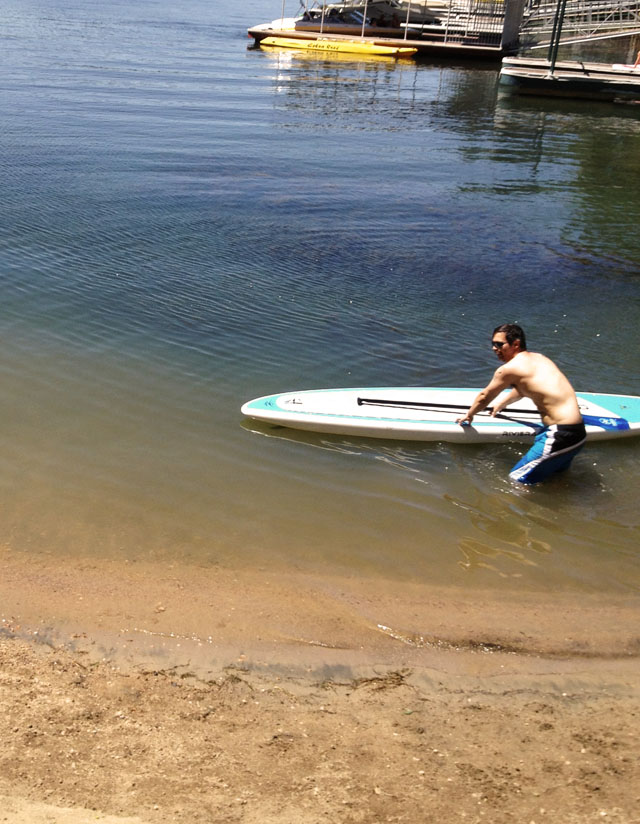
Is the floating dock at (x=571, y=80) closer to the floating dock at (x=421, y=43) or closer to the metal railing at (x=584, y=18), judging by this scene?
the metal railing at (x=584, y=18)

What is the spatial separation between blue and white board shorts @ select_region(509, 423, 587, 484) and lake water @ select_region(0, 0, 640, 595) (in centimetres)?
23

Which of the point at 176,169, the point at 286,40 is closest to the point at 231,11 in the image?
the point at 286,40

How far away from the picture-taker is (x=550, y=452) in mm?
9312

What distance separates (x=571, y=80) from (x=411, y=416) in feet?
110

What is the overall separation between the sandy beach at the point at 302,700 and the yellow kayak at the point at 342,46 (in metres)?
49.9

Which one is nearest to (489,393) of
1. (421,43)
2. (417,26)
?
(421,43)

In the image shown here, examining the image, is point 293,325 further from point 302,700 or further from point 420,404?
point 302,700

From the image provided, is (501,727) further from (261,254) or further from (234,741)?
(261,254)

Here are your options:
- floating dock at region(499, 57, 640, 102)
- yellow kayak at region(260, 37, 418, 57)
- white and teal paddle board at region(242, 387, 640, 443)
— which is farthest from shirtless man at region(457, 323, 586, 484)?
yellow kayak at region(260, 37, 418, 57)

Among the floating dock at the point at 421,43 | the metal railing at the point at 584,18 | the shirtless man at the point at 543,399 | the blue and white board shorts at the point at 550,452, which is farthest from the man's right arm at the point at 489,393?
the floating dock at the point at 421,43

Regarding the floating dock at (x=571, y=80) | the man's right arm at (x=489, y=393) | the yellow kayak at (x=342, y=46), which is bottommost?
the man's right arm at (x=489, y=393)

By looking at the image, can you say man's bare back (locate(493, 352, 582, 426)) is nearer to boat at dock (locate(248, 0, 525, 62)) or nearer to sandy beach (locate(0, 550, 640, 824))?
sandy beach (locate(0, 550, 640, 824))

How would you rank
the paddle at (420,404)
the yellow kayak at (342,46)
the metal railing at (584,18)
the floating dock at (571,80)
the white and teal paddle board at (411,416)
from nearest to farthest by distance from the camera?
the white and teal paddle board at (411,416)
the paddle at (420,404)
the floating dock at (571,80)
the metal railing at (584,18)
the yellow kayak at (342,46)

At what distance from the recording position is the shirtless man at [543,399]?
930cm
